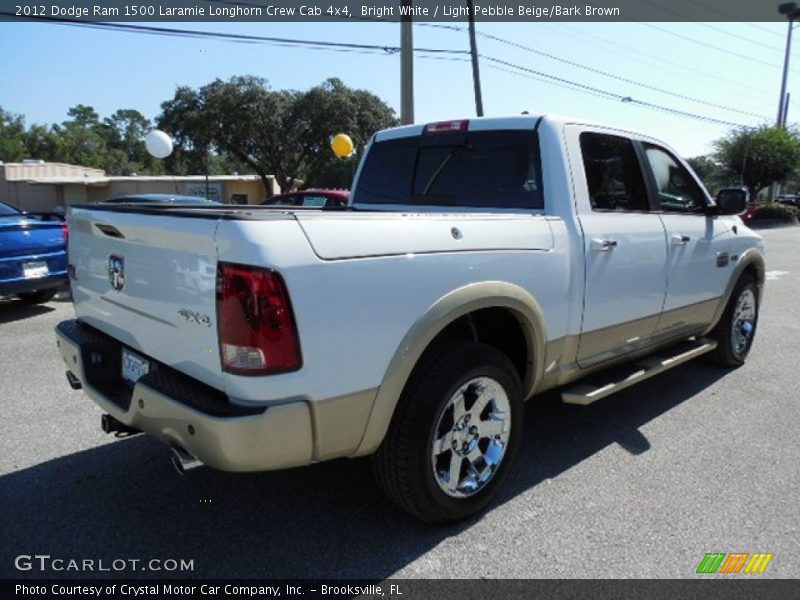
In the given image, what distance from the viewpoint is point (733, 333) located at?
5109mm

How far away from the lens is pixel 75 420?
12.8 ft

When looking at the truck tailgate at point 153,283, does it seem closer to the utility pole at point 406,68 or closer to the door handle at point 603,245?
the door handle at point 603,245

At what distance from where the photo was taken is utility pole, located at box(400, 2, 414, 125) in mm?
13578

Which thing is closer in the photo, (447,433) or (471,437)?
(447,433)

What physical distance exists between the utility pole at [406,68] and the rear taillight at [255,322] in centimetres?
1232

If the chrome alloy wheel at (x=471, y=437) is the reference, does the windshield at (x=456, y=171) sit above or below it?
above

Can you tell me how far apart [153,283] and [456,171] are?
6.58 ft

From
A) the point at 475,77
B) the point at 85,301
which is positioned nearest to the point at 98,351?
the point at 85,301

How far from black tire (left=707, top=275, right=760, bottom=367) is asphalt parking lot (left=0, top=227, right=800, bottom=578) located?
90cm

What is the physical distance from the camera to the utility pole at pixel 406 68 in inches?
535

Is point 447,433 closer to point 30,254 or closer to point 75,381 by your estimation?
point 75,381

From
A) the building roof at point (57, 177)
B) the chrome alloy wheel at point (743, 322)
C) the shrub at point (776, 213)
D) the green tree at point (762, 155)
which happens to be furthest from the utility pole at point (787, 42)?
the chrome alloy wheel at point (743, 322)

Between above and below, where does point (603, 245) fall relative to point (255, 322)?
above

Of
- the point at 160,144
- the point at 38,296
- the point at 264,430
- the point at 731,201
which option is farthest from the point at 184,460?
the point at 160,144
